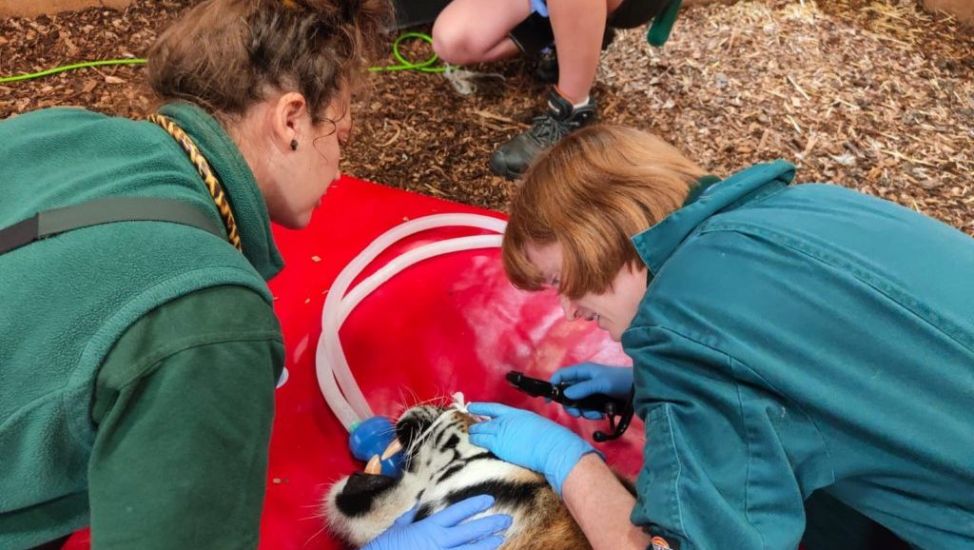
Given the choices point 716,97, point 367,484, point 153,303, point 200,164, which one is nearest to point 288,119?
point 200,164

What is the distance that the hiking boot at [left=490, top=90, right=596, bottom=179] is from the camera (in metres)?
3.24

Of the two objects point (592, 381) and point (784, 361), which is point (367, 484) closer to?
point (592, 381)

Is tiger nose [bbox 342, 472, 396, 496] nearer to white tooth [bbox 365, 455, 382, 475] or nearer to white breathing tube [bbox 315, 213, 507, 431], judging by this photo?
white tooth [bbox 365, 455, 382, 475]

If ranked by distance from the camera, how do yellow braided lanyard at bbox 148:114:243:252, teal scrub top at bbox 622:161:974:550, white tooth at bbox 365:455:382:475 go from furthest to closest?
white tooth at bbox 365:455:382:475 < yellow braided lanyard at bbox 148:114:243:252 < teal scrub top at bbox 622:161:974:550

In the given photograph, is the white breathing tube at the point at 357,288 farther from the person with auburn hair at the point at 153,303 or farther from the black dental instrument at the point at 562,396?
the person with auburn hair at the point at 153,303

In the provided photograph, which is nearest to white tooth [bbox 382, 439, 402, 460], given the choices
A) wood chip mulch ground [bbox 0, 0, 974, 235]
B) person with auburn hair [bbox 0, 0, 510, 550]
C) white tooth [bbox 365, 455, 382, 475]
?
white tooth [bbox 365, 455, 382, 475]

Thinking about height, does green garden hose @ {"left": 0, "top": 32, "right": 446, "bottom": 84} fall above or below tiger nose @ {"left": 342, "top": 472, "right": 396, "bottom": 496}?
above

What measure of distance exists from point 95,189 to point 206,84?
37cm

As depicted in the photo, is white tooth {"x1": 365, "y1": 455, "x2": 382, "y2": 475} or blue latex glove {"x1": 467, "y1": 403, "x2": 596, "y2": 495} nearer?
blue latex glove {"x1": 467, "y1": 403, "x2": 596, "y2": 495}

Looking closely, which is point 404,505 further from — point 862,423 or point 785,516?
point 862,423

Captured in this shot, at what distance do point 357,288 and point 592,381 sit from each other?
0.83 meters

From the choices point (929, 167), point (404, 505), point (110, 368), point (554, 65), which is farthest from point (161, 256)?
point (929, 167)

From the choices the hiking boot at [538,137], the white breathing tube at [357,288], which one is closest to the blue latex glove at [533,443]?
the white breathing tube at [357,288]

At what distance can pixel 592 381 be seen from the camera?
2172 mm
